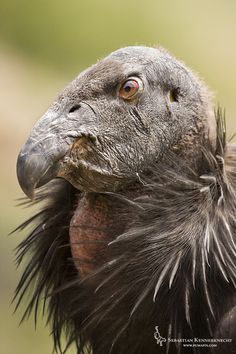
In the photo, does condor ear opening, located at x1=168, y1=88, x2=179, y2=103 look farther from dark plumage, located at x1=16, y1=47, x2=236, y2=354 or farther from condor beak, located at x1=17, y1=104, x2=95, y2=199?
condor beak, located at x1=17, y1=104, x2=95, y2=199

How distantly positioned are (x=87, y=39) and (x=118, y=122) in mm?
8677

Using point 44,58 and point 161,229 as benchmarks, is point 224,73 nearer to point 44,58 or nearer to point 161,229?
point 44,58

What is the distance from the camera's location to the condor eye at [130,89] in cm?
480

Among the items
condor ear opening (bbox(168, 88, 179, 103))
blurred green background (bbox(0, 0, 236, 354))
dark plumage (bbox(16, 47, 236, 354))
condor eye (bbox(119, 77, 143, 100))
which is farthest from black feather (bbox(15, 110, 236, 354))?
blurred green background (bbox(0, 0, 236, 354))

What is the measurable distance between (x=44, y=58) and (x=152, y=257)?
8867 millimetres

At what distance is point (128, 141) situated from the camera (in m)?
4.82

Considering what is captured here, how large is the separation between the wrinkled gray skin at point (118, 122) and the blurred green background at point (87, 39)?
7.00m

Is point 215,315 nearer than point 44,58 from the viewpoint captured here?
Yes

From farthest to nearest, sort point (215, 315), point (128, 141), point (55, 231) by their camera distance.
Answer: point (55, 231)
point (128, 141)
point (215, 315)

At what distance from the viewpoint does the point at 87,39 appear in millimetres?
13320

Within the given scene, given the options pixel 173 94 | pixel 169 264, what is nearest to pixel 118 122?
pixel 173 94

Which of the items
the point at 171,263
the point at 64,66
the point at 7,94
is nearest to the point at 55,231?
the point at 171,263

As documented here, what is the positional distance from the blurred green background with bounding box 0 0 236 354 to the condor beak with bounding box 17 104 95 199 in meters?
7.19

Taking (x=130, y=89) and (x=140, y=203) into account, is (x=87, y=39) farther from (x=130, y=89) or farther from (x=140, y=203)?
(x=140, y=203)
